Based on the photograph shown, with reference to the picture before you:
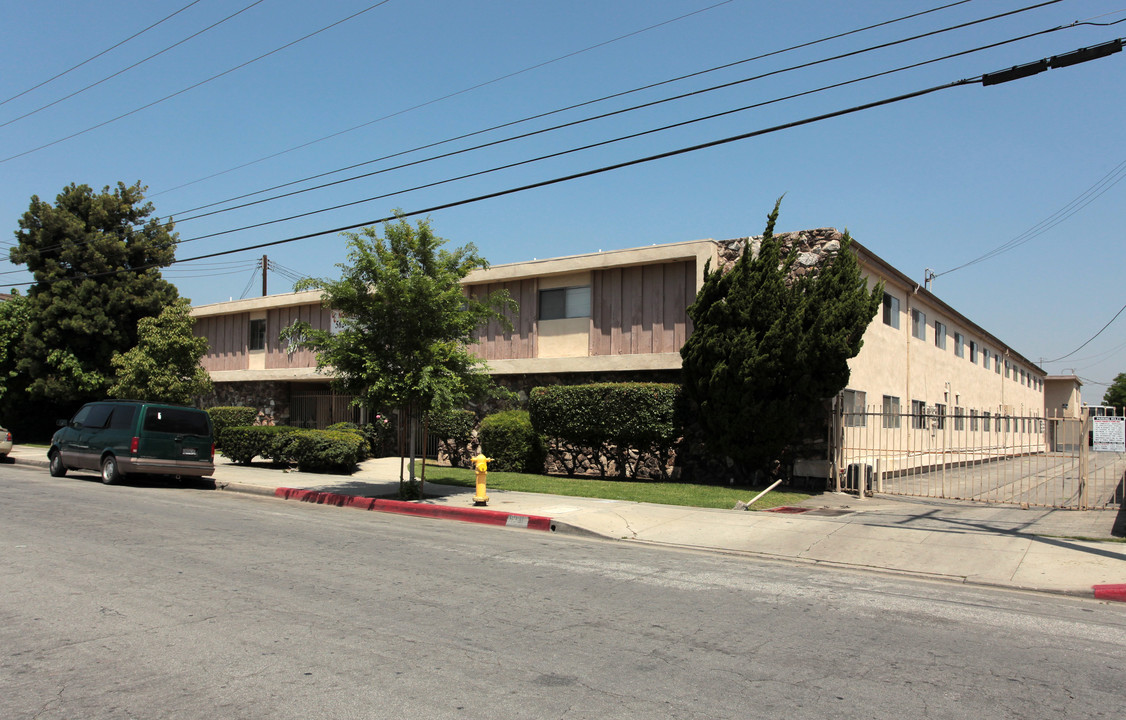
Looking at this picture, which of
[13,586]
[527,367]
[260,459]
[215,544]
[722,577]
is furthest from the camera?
[260,459]

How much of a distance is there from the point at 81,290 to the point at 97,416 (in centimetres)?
1332

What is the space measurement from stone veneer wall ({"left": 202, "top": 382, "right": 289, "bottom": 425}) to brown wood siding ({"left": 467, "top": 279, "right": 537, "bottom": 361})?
428 inches

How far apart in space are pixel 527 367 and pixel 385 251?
7.65m

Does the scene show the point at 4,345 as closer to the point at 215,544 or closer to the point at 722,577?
the point at 215,544

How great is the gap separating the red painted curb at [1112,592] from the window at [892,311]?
44.4 feet

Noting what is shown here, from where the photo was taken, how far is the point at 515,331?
72.0ft

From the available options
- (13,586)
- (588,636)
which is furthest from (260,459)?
(588,636)

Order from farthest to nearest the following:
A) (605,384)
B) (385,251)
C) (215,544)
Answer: (605,384)
(385,251)
(215,544)

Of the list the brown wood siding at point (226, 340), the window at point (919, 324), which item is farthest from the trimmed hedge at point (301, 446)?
the window at point (919, 324)

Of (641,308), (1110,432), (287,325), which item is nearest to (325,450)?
(641,308)

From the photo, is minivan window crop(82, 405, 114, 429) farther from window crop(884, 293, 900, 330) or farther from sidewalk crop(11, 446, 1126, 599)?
window crop(884, 293, 900, 330)

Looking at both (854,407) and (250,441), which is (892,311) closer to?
(854,407)

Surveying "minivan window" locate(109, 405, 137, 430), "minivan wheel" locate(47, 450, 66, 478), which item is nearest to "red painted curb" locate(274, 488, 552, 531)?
"minivan window" locate(109, 405, 137, 430)

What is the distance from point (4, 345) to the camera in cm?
3038
